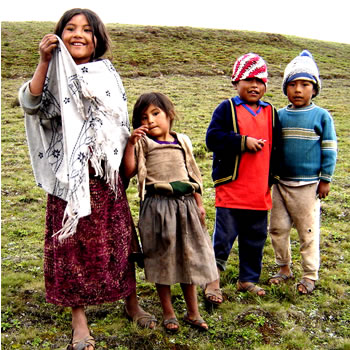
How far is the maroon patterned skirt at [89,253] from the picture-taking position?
2941 mm

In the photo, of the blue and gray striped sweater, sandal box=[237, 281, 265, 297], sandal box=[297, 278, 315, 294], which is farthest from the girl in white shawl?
sandal box=[297, 278, 315, 294]

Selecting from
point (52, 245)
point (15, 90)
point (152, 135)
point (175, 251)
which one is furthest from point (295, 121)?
point (15, 90)

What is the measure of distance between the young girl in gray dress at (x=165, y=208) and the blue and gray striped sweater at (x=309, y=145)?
110 cm

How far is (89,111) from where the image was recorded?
2859mm

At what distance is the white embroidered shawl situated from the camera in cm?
274

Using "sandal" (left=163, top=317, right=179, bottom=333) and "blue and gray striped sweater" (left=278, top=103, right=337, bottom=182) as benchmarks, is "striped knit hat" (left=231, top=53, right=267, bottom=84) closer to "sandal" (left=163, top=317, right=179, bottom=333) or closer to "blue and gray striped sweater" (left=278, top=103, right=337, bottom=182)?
"blue and gray striped sweater" (left=278, top=103, right=337, bottom=182)

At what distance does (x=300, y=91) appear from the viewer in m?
3.81

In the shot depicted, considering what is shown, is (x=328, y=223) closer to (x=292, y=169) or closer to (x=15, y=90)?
(x=292, y=169)

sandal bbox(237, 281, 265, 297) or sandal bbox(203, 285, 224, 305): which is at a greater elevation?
sandal bbox(203, 285, 224, 305)

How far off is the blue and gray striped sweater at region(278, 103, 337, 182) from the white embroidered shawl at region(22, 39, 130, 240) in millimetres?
1658

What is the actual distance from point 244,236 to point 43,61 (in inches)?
92.5

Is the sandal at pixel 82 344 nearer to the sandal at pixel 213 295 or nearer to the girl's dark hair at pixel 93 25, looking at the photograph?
the sandal at pixel 213 295

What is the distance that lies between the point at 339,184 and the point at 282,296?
15.9 ft

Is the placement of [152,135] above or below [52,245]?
above
